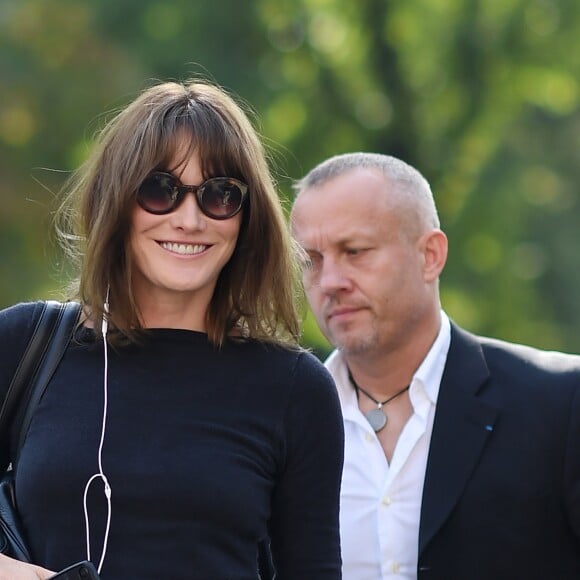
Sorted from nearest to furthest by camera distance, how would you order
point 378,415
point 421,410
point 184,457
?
1. point 184,457
2. point 421,410
3. point 378,415

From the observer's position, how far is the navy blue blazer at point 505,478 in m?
3.66

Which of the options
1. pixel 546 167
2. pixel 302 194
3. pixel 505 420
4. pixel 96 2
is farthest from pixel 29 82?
pixel 505 420

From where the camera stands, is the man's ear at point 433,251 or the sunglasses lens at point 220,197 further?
the man's ear at point 433,251

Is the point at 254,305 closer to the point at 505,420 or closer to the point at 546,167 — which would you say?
the point at 505,420

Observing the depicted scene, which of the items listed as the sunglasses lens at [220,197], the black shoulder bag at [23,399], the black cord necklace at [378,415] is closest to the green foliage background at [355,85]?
the black cord necklace at [378,415]

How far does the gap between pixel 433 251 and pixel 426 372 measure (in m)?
0.53

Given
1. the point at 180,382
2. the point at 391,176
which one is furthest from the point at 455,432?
the point at 180,382

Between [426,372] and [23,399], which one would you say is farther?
[426,372]

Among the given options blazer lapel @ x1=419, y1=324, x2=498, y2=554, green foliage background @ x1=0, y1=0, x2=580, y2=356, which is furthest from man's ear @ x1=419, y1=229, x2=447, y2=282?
green foliage background @ x1=0, y1=0, x2=580, y2=356

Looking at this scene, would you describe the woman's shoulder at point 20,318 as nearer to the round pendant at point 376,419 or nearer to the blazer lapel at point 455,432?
the blazer lapel at point 455,432

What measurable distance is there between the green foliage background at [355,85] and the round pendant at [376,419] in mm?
7078

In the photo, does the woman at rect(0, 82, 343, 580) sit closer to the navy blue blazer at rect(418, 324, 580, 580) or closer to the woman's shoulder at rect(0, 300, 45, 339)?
the woman's shoulder at rect(0, 300, 45, 339)

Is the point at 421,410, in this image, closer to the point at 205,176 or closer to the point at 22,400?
the point at 205,176

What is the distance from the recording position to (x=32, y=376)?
273cm
